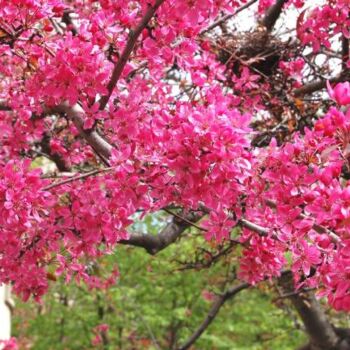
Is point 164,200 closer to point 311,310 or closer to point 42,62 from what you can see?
point 42,62

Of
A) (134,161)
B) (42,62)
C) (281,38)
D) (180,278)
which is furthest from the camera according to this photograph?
(180,278)

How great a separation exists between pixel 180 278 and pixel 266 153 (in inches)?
353

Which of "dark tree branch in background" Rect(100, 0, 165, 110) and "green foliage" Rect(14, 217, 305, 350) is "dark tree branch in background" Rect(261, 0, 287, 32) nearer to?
"dark tree branch in background" Rect(100, 0, 165, 110)

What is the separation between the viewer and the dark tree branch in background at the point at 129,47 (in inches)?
81.6

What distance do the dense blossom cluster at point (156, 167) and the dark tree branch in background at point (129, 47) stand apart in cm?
1

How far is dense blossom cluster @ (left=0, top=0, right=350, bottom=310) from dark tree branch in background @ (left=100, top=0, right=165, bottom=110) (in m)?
0.01

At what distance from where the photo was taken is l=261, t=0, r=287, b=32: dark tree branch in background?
4.94m

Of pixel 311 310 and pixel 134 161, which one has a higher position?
pixel 134 161

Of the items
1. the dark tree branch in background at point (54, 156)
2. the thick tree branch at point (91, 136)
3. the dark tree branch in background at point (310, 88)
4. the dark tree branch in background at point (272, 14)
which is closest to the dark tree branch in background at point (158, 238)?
the dark tree branch in background at point (54, 156)

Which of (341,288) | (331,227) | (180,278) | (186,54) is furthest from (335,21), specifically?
(180,278)

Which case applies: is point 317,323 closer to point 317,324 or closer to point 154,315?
point 317,324

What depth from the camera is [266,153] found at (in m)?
2.27

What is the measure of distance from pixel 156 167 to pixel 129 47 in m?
0.48

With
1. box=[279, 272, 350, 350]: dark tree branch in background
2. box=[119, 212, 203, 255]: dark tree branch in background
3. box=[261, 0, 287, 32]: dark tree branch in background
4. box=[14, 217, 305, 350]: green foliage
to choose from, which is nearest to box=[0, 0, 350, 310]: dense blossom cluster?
box=[119, 212, 203, 255]: dark tree branch in background
